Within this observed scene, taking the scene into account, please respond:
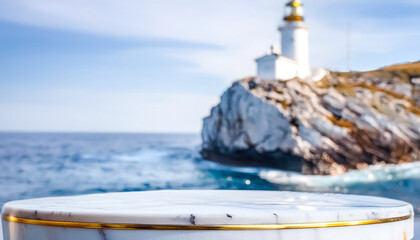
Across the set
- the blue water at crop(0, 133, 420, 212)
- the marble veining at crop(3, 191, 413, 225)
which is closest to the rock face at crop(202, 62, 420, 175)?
the blue water at crop(0, 133, 420, 212)

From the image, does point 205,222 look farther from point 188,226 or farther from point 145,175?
point 145,175

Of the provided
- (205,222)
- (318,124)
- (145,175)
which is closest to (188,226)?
(205,222)

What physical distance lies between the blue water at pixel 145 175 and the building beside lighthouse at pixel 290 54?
198 inches

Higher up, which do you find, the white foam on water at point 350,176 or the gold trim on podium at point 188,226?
the gold trim on podium at point 188,226

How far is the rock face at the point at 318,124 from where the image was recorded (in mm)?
26828

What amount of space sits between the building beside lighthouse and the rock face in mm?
808

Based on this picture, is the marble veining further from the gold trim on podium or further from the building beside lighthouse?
the building beside lighthouse

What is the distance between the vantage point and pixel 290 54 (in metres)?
31.4

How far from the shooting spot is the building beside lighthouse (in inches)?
1161

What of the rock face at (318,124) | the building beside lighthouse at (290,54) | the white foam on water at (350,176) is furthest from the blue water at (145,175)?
the building beside lighthouse at (290,54)

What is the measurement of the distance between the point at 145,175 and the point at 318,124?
15.2 m

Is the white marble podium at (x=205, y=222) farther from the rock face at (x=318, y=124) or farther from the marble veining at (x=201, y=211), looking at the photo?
the rock face at (x=318, y=124)

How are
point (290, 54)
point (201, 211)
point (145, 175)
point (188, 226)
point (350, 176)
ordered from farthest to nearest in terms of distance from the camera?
point (145, 175)
point (290, 54)
point (350, 176)
point (201, 211)
point (188, 226)

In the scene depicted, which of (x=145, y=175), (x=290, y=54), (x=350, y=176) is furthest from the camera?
(x=145, y=175)
